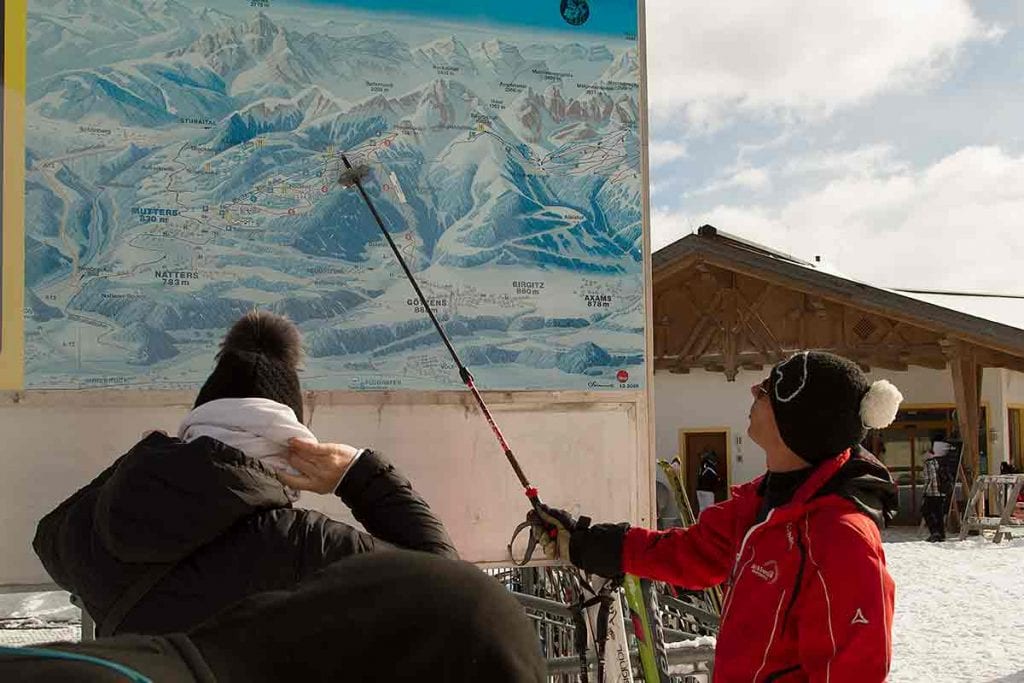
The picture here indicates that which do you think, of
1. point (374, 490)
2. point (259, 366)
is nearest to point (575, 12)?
point (259, 366)

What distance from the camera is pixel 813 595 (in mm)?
2086

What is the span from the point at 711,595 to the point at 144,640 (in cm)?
479

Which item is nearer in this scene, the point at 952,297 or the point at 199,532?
the point at 199,532

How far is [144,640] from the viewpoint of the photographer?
70 cm

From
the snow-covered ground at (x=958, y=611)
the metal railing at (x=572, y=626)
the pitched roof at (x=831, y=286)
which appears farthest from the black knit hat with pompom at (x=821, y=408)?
the pitched roof at (x=831, y=286)

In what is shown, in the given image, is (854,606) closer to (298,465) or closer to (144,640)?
(298,465)

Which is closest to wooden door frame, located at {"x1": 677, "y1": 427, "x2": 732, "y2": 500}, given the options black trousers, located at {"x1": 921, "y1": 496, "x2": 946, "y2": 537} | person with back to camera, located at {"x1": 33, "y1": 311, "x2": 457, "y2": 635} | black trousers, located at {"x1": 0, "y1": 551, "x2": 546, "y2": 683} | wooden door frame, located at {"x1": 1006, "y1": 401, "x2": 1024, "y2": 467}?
black trousers, located at {"x1": 921, "y1": 496, "x2": 946, "y2": 537}

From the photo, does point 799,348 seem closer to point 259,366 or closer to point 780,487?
point 780,487

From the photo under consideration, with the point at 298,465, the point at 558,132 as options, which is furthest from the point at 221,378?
the point at 558,132

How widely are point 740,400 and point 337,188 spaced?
16.3 meters

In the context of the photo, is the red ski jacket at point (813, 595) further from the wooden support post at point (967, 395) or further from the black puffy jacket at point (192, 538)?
the wooden support post at point (967, 395)

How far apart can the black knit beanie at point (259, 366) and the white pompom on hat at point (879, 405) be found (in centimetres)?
127

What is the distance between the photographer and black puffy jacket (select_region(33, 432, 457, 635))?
5.57ft

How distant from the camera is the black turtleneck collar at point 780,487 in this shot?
2.34m
